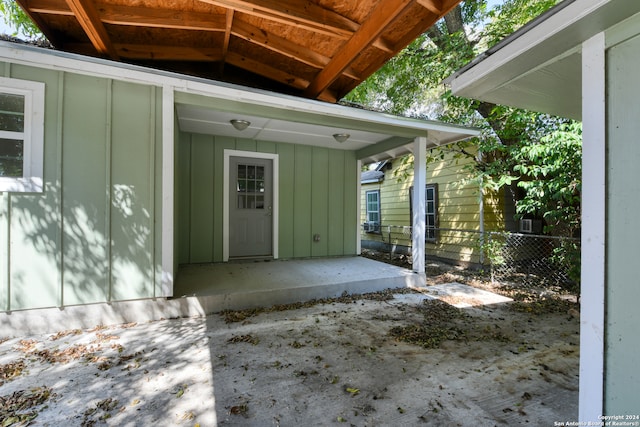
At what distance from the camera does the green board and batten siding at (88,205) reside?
106 inches

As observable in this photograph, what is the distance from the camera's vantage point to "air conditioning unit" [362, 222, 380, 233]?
9.73 metres

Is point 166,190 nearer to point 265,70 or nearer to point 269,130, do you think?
point 269,130

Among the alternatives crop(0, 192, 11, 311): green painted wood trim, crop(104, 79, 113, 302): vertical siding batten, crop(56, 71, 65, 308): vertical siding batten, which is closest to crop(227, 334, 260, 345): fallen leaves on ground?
crop(104, 79, 113, 302): vertical siding batten

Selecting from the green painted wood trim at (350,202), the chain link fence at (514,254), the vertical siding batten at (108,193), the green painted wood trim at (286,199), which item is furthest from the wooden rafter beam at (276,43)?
the chain link fence at (514,254)

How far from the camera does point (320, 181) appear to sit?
6.15 meters

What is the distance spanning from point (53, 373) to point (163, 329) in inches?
34.8

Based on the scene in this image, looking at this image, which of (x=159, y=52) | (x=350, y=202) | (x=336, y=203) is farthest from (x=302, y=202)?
(x=159, y=52)

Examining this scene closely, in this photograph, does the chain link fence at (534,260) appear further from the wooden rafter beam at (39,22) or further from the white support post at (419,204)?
the wooden rafter beam at (39,22)

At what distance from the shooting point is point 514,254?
6.13m

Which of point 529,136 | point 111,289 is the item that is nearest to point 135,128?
point 111,289

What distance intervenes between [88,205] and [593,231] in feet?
12.8

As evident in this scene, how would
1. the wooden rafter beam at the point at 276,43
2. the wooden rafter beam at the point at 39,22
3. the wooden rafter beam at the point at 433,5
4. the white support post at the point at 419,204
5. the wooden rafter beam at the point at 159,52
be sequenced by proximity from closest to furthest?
the wooden rafter beam at the point at 433,5
the wooden rafter beam at the point at 39,22
the wooden rafter beam at the point at 276,43
the wooden rafter beam at the point at 159,52
the white support post at the point at 419,204

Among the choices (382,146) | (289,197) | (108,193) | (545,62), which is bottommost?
(108,193)

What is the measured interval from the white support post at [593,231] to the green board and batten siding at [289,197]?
482cm
